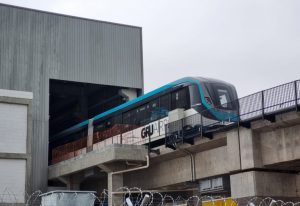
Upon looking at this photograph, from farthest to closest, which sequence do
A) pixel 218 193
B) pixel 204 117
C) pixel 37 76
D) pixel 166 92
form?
pixel 37 76 < pixel 166 92 < pixel 218 193 < pixel 204 117

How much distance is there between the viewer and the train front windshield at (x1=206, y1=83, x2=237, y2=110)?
33.4m

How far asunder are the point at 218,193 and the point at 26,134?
14.0 m

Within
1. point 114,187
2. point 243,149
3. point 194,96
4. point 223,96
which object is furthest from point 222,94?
point 114,187

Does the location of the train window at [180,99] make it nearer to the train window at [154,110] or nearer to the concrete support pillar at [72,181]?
the train window at [154,110]

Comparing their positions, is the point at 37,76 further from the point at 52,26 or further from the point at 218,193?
the point at 218,193

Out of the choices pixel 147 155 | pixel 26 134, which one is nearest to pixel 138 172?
pixel 147 155

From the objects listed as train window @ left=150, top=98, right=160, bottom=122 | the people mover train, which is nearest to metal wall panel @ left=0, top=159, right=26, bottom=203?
the people mover train

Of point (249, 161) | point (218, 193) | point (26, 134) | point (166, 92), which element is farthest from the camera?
point (26, 134)

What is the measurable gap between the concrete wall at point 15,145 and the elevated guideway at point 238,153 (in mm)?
6074

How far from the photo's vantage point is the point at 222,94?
35.1 metres

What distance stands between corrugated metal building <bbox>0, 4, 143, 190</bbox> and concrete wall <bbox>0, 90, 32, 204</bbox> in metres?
3.47

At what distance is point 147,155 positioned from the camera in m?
34.3

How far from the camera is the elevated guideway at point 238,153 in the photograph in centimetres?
2559

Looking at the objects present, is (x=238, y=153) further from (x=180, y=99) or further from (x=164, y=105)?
A: (x=164, y=105)
